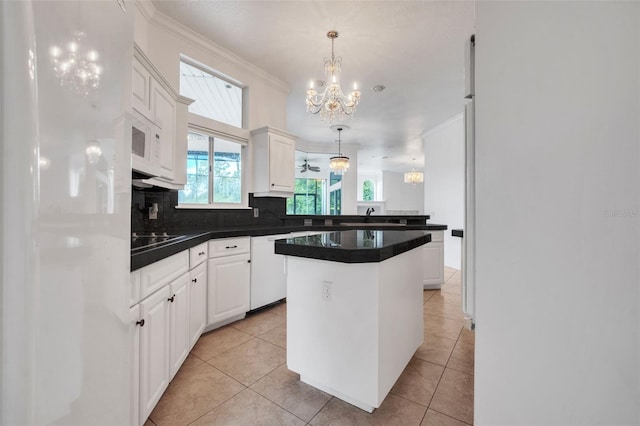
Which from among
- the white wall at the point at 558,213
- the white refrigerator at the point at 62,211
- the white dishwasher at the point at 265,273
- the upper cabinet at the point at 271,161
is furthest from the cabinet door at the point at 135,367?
the upper cabinet at the point at 271,161

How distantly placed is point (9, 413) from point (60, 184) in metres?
0.34

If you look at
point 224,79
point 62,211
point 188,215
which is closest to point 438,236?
point 188,215

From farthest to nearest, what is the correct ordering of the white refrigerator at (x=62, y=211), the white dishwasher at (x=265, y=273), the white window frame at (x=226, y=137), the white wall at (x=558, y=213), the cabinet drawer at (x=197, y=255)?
1. the white window frame at (x=226, y=137)
2. the white dishwasher at (x=265, y=273)
3. the cabinet drawer at (x=197, y=255)
4. the white wall at (x=558, y=213)
5. the white refrigerator at (x=62, y=211)

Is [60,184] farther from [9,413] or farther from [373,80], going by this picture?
[373,80]

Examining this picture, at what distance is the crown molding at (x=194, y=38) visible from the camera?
7.98 ft

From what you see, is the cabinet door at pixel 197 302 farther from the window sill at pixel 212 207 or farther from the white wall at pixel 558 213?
the white wall at pixel 558 213

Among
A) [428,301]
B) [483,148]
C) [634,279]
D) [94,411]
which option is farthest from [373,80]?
[94,411]

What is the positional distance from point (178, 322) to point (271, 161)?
2.24m

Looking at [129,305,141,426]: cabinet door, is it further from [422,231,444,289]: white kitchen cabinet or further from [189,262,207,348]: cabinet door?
[422,231,444,289]: white kitchen cabinet

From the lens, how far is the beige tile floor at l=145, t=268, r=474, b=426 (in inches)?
56.4

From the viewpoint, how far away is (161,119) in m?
2.14

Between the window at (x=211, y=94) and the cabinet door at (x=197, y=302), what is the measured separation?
6.18 feet

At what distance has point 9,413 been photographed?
14.8 inches

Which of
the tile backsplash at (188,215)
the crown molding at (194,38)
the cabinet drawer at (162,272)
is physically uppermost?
the crown molding at (194,38)
